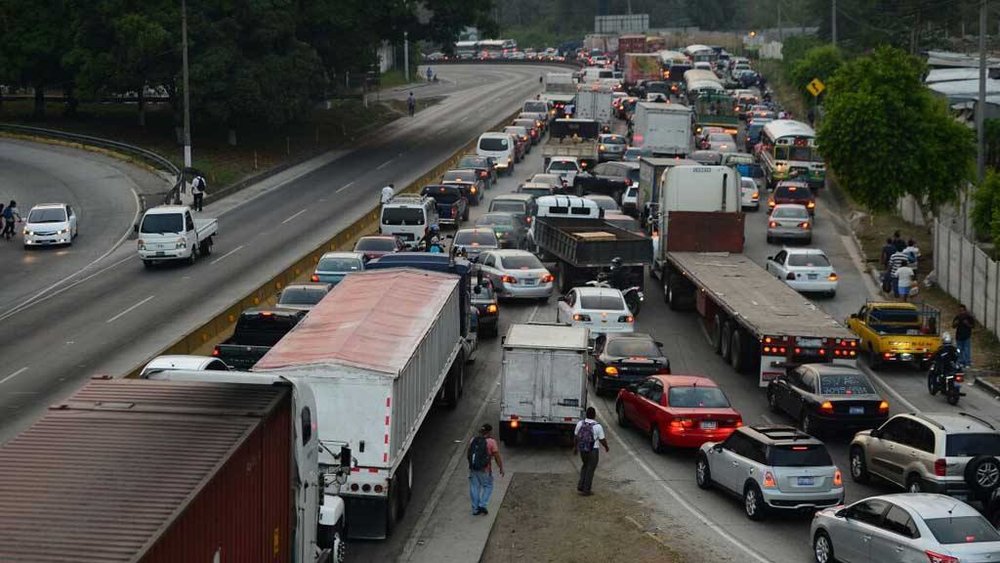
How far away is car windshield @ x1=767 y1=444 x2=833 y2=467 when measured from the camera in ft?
74.3

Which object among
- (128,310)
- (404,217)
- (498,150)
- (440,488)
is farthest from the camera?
(498,150)

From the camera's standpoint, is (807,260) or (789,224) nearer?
(807,260)

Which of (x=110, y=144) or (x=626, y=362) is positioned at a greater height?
(x=110, y=144)

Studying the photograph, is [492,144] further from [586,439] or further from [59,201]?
[586,439]

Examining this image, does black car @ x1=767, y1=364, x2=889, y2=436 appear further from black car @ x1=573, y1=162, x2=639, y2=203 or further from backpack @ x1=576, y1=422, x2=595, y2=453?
black car @ x1=573, y1=162, x2=639, y2=203

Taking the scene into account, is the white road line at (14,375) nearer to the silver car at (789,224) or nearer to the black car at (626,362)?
the black car at (626,362)

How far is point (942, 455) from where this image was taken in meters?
22.9

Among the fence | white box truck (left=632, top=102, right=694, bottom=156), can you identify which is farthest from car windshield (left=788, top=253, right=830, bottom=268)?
white box truck (left=632, top=102, right=694, bottom=156)

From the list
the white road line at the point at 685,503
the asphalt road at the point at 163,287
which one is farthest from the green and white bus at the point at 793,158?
the white road line at the point at 685,503

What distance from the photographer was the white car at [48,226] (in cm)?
5075

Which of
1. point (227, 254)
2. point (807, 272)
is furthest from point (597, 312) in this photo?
point (227, 254)

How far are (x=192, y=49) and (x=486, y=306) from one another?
1506 inches

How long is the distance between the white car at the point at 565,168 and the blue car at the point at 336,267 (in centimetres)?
2314

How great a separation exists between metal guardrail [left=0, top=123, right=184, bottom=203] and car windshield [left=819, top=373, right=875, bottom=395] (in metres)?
37.9
